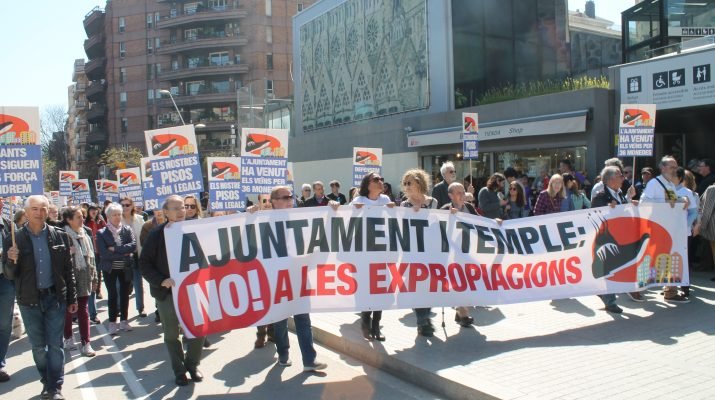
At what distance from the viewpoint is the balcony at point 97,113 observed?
252 ft

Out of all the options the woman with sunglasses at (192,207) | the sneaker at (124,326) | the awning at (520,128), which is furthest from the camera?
the awning at (520,128)

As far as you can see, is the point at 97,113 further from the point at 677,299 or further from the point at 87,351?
the point at 677,299

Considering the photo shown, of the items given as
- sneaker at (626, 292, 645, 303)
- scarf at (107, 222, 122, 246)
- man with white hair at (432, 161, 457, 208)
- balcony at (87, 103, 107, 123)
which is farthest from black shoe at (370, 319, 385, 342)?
balcony at (87, 103, 107, 123)

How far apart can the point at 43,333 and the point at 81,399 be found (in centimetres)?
71

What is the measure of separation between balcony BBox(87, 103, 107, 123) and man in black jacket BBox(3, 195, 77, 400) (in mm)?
76991

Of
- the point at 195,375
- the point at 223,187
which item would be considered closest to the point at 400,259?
the point at 195,375

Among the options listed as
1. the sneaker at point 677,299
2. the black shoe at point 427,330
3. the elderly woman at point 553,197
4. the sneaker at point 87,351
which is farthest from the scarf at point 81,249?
the sneaker at point 677,299

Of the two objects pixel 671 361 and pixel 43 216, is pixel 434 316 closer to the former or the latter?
pixel 671 361

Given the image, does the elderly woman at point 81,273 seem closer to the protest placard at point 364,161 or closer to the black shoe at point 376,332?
the black shoe at point 376,332

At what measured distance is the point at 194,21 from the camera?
67.1 m

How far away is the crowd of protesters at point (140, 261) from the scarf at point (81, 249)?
0.5 inches

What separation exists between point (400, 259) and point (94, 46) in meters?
82.0

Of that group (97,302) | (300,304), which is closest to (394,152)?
(97,302)

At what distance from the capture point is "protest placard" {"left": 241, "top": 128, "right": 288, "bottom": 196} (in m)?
9.88
